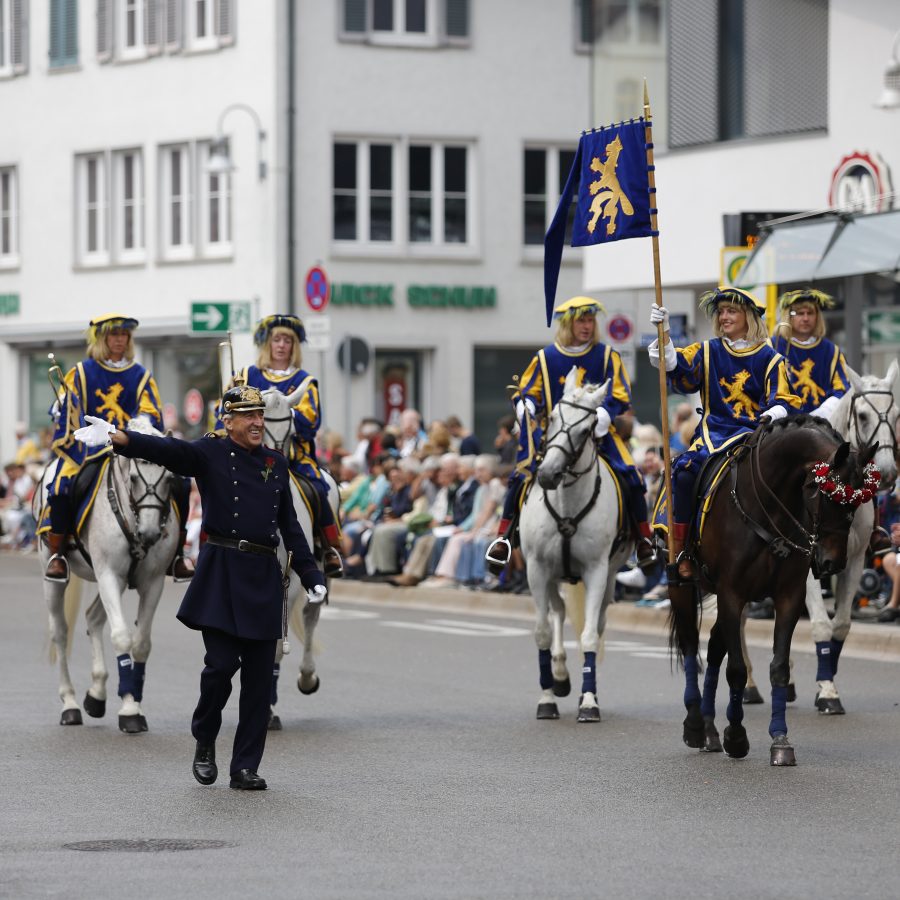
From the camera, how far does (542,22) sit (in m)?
42.2

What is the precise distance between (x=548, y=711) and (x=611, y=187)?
10.9 ft

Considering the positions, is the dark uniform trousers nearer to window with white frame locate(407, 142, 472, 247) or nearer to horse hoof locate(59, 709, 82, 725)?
horse hoof locate(59, 709, 82, 725)

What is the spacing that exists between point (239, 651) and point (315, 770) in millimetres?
1093

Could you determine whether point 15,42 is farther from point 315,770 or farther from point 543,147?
point 315,770

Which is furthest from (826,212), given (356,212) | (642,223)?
(356,212)

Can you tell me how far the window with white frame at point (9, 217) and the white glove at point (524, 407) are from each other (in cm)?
3247

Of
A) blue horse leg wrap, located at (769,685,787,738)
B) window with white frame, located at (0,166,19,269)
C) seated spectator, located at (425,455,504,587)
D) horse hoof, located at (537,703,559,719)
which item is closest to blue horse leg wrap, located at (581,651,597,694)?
horse hoof, located at (537,703,559,719)

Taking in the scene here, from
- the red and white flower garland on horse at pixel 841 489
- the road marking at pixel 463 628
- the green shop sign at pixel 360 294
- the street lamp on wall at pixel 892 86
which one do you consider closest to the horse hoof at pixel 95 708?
the red and white flower garland on horse at pixel 841 489

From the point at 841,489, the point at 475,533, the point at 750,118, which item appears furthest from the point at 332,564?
the point at 750,118

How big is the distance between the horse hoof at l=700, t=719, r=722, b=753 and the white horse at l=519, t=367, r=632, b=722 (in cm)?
166

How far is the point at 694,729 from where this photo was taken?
12609 millimetres

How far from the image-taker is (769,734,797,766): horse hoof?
11.8 meters

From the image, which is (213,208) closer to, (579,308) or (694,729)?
(579,308)

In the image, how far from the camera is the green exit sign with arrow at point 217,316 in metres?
29.8
